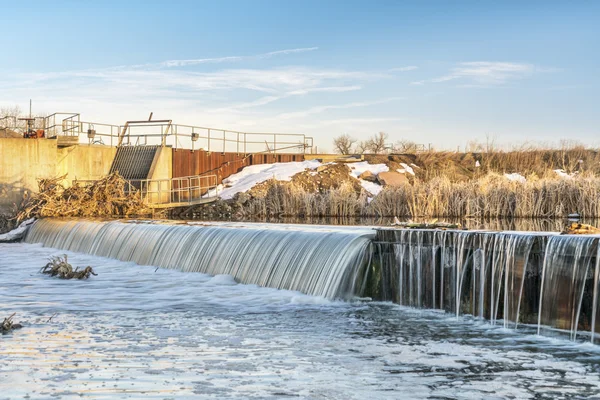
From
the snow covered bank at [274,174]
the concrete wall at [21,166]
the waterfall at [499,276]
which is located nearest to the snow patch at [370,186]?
the snow covered bank at [274,174]

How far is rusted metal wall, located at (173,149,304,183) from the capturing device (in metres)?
41.2

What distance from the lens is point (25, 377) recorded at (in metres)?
7.88

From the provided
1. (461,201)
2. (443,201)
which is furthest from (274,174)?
(461,201)

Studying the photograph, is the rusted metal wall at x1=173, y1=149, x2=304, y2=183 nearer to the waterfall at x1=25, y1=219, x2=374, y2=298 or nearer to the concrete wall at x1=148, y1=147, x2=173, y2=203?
the concrete wall at x1=148, y1=147, x2=173, y2=203

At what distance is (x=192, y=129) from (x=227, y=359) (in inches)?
1389

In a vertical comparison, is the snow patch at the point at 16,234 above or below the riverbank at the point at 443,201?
below

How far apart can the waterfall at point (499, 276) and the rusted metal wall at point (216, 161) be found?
28.4 m

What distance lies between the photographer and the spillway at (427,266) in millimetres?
10352

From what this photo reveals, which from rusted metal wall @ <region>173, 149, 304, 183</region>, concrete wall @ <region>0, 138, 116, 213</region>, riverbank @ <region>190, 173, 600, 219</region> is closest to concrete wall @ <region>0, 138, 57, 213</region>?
concrete wall @ <region>0, 138, 116, 213</region>

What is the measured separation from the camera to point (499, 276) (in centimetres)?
1150

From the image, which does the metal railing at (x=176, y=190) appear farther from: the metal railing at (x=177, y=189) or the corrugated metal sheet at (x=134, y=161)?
the corrugated metal sheet at (x=134, y=161)

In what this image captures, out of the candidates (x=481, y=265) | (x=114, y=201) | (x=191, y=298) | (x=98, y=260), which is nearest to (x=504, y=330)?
(x=481, y=265)

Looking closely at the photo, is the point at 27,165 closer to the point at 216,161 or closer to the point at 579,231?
the point at 216,161

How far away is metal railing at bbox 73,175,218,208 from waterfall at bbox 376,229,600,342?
22.8 metres
